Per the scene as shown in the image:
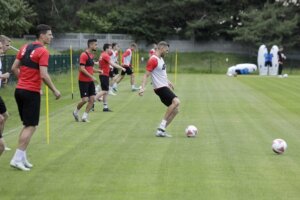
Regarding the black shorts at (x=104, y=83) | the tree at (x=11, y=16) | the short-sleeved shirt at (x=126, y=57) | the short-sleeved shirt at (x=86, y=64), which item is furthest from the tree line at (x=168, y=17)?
the short-sleeved shirt at (x=86, y=64)

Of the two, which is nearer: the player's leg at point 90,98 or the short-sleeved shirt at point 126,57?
the player's leg at point 90,98

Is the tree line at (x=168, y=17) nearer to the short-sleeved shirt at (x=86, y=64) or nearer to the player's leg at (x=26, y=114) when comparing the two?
the short-sleeved shirt at (x=86, y=64)

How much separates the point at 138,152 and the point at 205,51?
64.1 m

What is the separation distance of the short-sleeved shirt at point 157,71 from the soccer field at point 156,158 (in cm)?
123

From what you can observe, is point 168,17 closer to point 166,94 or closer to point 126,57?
point 126,57

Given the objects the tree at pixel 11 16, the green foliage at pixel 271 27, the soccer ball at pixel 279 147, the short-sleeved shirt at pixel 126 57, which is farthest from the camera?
the green foliage at pixel 271 27

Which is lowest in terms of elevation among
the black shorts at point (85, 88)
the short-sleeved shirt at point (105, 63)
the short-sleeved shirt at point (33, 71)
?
the black shorts at point (85, 88)

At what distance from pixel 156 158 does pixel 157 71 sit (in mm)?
3560

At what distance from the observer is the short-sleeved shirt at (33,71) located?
9.98 metres

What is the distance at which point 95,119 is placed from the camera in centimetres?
1809

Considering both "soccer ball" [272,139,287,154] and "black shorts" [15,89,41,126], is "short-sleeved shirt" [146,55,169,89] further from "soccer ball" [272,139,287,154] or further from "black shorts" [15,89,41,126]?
"black shorts" [15,89,41,126]

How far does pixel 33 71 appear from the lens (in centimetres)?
1009

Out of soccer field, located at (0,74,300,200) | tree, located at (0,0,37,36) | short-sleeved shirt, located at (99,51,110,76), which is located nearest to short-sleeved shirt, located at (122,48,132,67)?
tree, located at (0,0,37,36)

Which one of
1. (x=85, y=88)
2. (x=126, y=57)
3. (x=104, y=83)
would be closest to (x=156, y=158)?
(x=85, y=88)
